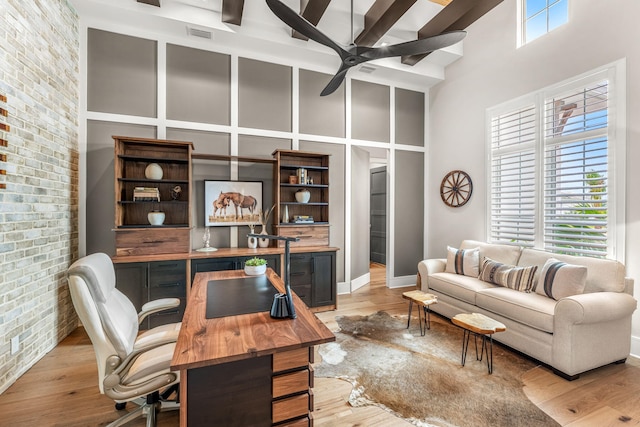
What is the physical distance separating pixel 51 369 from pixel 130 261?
3.48 feet

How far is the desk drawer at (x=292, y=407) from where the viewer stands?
4.46 feet

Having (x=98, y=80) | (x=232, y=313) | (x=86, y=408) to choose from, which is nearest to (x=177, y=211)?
(x=98, y=80)

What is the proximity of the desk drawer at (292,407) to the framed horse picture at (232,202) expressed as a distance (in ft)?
9.64

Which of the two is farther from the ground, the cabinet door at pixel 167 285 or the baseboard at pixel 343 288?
the cabinet door at pixel 167 285

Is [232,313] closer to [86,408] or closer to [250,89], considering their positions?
[86,408]

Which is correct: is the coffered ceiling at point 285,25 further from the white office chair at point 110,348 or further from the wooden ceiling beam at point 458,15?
the white office chair at point 110,348

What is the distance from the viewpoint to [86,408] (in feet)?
6.59

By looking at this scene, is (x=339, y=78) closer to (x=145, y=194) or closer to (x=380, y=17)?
(x=380, y=17)

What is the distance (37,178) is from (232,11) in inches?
106

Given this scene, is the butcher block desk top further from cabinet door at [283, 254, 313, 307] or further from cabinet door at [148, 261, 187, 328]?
cabinet door at [283, 254, 313, 307]

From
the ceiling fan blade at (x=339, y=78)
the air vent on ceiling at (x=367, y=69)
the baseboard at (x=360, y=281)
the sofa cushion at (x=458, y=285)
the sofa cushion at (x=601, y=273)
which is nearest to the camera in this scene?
the sofa cushion at (x=601, y=273)

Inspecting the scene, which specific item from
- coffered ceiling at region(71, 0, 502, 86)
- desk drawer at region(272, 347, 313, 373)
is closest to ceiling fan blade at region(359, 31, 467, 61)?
coffered ceiling at region(71, 0, 502, 86)

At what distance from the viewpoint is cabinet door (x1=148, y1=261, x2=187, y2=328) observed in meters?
3.23

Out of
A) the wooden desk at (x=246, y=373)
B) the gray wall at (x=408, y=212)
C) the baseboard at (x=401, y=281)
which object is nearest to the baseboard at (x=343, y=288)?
the baseboard at (x=401, y=281)
